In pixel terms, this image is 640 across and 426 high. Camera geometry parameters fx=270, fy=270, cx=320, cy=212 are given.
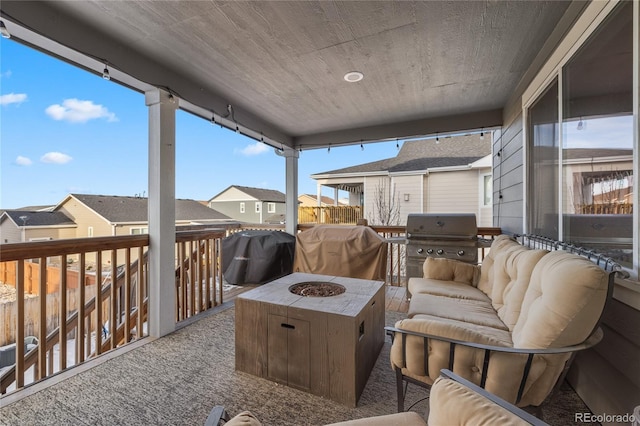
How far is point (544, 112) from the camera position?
8.14ft

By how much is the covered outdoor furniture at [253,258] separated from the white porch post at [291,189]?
85 centimetres

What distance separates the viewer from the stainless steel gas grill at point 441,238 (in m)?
3.34

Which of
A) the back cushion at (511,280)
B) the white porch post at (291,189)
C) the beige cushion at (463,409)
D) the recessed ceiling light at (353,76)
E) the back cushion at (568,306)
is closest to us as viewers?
the beige cushion at (463,409)

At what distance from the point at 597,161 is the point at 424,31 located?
5.00 ft

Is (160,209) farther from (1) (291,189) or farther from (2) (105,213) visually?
(1) (291,189)

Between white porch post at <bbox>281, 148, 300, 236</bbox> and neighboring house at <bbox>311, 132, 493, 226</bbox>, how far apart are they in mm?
3527

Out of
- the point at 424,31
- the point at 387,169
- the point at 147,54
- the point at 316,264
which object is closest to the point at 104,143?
the point at 147,54

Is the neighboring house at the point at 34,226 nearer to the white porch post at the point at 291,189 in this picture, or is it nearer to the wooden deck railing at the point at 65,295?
the wooden deck railing at the point at 65,295

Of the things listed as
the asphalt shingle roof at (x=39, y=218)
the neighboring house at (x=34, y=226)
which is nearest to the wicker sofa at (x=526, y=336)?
the neighboring house at (x=34, y=226)

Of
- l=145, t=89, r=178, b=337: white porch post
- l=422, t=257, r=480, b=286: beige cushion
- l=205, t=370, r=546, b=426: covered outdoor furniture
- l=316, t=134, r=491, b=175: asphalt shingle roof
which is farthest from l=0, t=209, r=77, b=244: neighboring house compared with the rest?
l=316, t=134, r=491, b=175: asphalt shingle roof

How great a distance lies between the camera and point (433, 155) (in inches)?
311

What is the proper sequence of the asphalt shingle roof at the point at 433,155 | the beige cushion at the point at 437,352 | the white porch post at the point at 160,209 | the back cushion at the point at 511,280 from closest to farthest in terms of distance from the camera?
the beige cushion at the point at 437,352
the back cushion at the point at 511,280
the white porch post at the point at 160,209
the asphalt shingle roof at the point at 433,155

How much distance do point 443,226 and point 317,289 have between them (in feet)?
6.90

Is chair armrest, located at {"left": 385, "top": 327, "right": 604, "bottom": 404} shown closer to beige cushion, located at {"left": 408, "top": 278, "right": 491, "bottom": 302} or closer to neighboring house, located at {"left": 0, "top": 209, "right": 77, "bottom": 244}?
beige cushion, located at {"left": 408, "top": 278, "right": 491, "bottom": 302}
